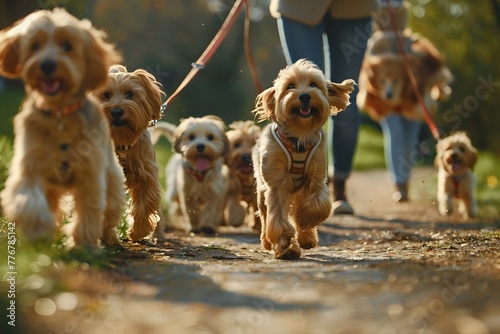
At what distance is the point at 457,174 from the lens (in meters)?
10.0

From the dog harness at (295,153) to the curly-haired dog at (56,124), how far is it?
5.52 feet

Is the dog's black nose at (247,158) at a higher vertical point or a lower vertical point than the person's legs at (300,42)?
lower

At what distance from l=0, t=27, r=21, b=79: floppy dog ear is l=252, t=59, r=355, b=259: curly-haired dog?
84.4 inches

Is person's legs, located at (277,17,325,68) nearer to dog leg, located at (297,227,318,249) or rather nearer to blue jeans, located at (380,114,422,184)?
dog leg, located at (297,227,318,249)

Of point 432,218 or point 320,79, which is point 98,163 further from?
point 432,218

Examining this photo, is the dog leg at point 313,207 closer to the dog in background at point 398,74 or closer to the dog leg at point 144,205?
the dog leg at point 144,205

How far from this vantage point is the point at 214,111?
25641 mm

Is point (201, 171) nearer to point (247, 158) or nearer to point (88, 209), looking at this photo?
point (247, 158)

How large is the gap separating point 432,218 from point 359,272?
559 centimetres

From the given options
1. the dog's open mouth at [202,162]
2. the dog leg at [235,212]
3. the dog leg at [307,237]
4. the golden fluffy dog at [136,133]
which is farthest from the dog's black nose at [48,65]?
the dog leg at [235,212]

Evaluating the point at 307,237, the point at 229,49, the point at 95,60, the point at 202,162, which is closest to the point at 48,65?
the point at 95,60

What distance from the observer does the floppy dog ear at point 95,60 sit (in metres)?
4.32

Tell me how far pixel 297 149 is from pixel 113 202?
1547 millimetres

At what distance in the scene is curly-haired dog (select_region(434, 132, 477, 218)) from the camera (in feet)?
32.3
